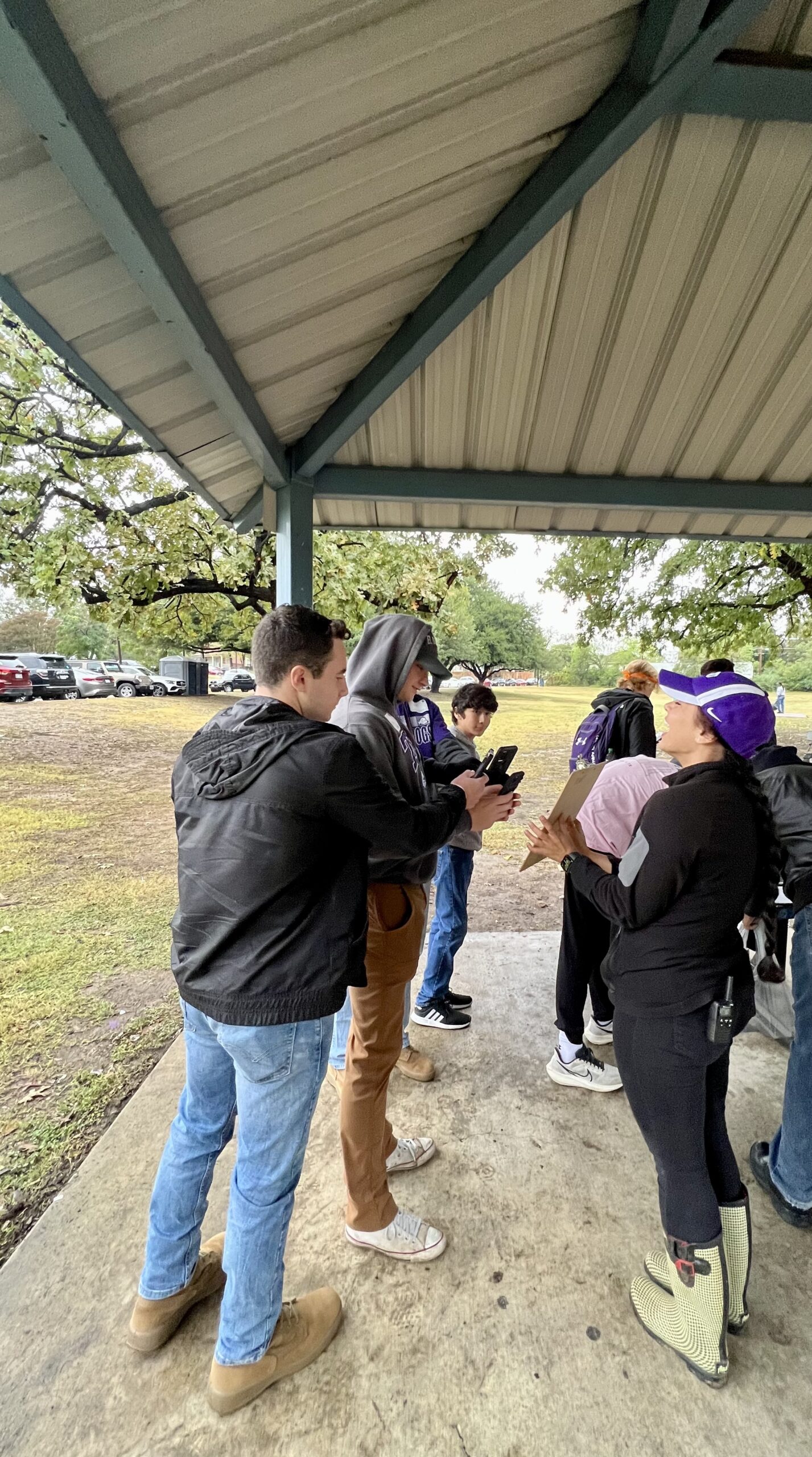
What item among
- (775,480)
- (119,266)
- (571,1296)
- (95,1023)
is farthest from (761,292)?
(95,1023)

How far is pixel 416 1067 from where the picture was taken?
2766 millimetres

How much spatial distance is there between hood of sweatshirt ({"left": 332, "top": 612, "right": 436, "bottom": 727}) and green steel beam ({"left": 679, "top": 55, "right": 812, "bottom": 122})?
5.54ft

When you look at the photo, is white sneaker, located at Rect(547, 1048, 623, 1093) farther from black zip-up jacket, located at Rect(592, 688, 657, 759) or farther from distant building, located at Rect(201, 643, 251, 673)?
distant building, located at Rect(201, 643, 251, 673)

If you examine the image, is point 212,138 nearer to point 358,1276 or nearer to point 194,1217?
point 194,1217

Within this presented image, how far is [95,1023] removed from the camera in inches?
145

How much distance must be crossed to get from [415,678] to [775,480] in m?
2.53

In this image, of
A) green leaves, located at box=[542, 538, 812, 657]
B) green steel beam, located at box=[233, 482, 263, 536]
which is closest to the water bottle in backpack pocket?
green steel beam, located at box=[233, 482, 263, 536]

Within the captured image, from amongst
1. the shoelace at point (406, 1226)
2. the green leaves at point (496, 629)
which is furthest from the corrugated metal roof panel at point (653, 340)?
the green leaves at point (496, 629)

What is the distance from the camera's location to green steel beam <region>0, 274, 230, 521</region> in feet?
4.96

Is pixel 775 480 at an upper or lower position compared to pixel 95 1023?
upper

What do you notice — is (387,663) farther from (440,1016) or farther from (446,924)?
(440,1016)

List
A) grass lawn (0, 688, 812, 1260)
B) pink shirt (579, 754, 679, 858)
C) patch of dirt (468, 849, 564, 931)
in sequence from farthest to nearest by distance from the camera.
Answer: patch of dirt (468, 849, 564, 931), grass lawn (0, 688, 812, 1260), pink shirt (579, 754, 679, 858)

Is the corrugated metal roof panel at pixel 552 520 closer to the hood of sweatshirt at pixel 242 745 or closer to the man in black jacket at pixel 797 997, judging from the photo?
the man in black jacket at pixel 797 997

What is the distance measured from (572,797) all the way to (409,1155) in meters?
1.47
